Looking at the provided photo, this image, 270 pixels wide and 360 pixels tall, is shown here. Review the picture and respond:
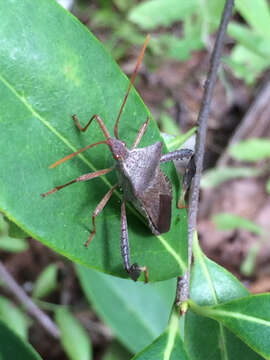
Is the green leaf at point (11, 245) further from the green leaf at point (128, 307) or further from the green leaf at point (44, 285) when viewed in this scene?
the green leaf at point (128, 307)

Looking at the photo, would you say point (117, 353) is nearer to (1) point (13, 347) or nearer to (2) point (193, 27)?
(1) point (13, 347)

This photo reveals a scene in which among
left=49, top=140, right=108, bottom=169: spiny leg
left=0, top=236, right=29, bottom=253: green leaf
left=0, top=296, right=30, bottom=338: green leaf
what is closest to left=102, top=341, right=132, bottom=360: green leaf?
left=0, top=296, right=30, bottom=338: green leaf

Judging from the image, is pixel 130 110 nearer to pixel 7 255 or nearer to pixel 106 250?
pixel 106 250

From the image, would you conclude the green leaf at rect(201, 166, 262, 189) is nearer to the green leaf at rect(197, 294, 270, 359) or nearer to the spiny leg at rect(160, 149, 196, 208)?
the spiny leg at rect(160, 149, 196, 208)

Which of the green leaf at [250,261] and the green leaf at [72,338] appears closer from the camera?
the green leaf at [72,338]

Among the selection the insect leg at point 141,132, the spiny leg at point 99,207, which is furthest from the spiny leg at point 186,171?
the spiny leg at point 99,207
